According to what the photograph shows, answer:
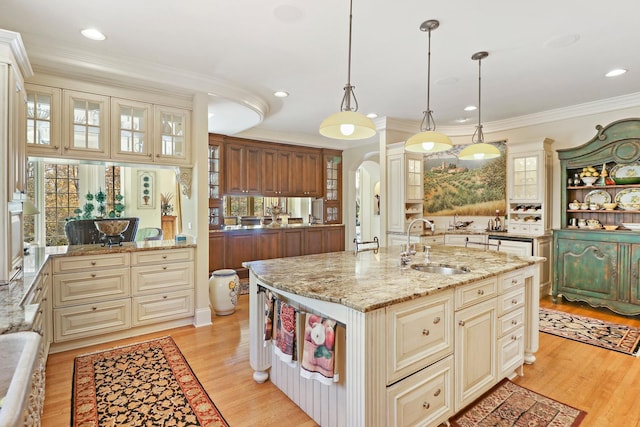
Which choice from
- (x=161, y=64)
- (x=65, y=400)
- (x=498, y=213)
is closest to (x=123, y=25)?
(x=161, y=64)

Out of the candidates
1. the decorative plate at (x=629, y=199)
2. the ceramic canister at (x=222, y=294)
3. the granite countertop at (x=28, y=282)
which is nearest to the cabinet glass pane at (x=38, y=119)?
the granite countertop at (x=28, y=282)

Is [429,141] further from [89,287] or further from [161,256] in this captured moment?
[89,287]

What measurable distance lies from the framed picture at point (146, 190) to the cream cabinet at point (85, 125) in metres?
4.87

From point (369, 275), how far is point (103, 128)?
2.94 metres

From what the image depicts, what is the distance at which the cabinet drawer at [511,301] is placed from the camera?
7.67 feet

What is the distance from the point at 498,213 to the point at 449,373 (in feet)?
13.6

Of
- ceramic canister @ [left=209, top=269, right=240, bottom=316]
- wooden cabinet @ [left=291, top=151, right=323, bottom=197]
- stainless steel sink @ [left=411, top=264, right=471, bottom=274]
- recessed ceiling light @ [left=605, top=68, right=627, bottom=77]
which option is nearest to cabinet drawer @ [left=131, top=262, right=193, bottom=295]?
ceramic canister @ [left=209, top=269, right=240, bottom=316]

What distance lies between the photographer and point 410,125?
5.54 meters

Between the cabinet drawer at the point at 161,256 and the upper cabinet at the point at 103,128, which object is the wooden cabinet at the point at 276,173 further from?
the cabinet drawer at the point at 161,256

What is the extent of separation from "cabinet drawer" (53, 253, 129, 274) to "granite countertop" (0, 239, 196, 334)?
1.7 inches

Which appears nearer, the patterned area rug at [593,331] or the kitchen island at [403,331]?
the kitchen island at [403,331]

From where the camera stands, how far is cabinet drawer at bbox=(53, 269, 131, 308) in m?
2.97

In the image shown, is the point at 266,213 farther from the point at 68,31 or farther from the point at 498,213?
the point at 68,31

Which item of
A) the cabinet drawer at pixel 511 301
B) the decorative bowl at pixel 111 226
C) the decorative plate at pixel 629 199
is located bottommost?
the cabinet drawer at pixel 511 301
